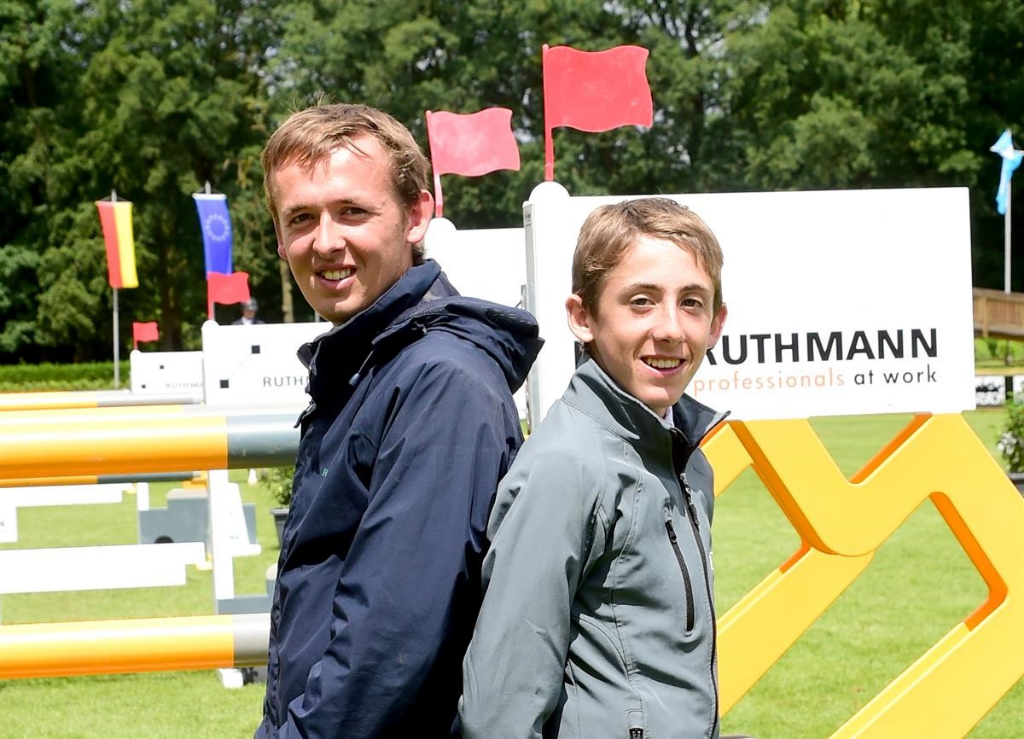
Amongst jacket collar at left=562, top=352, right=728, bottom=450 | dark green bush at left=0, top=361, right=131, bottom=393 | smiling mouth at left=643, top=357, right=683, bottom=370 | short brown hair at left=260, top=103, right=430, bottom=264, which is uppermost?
short brown hair at left=260, top=103, right=430, bottom=264

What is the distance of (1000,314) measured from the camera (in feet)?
122

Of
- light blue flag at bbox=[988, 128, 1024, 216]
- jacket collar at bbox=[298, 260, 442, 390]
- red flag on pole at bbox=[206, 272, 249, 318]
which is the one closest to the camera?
jacket collar at bbox=[298, 260, 442, 390]

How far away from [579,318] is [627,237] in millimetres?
148

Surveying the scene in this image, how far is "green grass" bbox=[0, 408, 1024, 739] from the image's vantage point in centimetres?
545

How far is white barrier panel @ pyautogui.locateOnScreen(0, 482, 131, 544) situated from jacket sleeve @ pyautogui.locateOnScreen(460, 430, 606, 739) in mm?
6308

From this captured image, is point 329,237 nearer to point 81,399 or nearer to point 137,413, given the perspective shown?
point 137,413

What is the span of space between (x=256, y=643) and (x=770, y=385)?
152 centimetres

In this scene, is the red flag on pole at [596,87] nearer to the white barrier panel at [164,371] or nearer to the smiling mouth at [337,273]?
the smiling mouth at [337,273]

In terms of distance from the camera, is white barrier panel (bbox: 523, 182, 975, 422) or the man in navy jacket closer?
the man in navy jacket

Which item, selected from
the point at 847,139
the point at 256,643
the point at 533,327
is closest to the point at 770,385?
the point at 256,643

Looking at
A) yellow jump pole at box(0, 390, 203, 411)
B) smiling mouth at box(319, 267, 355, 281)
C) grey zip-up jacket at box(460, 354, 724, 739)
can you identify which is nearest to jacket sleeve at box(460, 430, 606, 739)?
grey zip-up jacket at box(460, 354, 724, 739)

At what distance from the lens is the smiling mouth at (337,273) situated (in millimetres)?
2012

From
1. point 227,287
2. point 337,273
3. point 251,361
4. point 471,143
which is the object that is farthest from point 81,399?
point 227,287

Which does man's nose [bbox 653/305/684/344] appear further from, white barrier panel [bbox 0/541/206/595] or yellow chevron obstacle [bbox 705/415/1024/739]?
white barrier panel [bbox 0/541/206/595]
